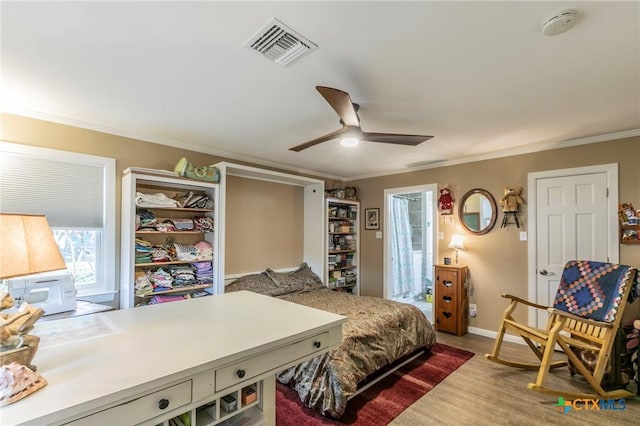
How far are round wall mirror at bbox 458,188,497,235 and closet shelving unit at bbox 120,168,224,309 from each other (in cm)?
322

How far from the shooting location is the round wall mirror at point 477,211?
3992 mm

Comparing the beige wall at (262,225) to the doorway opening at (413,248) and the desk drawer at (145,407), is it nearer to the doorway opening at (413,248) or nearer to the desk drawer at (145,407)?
the doorway opening at (413,248)

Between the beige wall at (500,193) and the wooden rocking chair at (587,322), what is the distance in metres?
0.64

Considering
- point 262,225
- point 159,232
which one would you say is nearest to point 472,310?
point 262,225

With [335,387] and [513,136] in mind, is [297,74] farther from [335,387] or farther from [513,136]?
[513,136]

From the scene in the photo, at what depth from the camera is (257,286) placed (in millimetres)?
3859

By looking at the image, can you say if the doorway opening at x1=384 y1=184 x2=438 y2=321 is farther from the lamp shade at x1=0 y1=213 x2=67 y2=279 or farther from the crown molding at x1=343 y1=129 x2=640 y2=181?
the lamp shade at x1=0 y1=213 x2=67 y2=279

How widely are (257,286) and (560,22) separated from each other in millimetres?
3579

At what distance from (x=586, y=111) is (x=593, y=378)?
2.18 m

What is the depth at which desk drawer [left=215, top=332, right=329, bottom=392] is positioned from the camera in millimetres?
1125

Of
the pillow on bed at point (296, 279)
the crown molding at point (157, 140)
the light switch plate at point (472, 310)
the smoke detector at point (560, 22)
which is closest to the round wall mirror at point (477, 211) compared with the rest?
the light switch plate at point (472, 310)

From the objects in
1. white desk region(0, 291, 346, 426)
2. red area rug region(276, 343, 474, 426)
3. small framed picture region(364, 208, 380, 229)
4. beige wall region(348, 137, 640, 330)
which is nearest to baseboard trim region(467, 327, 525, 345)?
beige wall region(348, 137, 640, 330)

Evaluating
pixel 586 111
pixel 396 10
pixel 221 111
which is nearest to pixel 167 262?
pixel 221 111

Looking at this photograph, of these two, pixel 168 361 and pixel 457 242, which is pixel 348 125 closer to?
pixel 168 361
